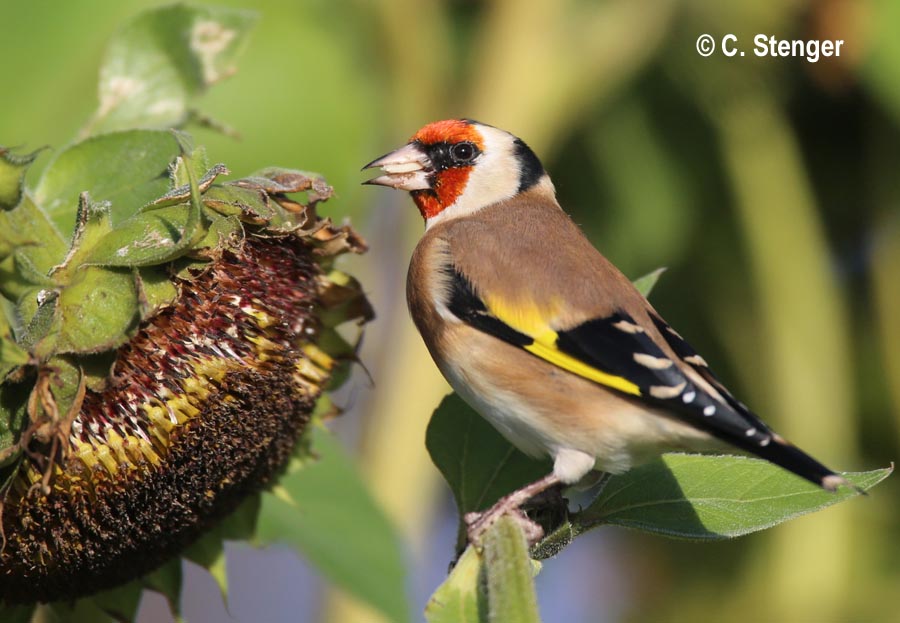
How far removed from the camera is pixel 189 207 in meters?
1.64

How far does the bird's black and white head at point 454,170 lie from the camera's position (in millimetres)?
2391

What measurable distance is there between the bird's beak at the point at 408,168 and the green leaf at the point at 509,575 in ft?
3.25

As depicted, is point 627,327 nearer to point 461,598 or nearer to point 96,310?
point 461,598

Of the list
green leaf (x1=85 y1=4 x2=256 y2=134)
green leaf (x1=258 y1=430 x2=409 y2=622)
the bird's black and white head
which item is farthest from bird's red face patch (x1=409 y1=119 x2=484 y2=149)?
green leaf (x1=258 y1=430 x2=409 y2=622)

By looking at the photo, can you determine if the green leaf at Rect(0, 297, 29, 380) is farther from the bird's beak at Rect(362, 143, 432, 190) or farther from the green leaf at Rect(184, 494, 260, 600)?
the bird's beak at Rect(362, 143, 432, 190)

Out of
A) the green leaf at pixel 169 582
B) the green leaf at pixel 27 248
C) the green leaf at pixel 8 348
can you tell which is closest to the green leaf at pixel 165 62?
the green leaf at pixel 27 248

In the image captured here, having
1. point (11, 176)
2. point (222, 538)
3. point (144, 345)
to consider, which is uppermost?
point (11, 176)

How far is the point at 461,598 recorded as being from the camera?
146cm

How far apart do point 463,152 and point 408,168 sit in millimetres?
134

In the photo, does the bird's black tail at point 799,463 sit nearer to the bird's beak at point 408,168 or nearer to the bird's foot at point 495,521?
the bird's foot at point 495,521

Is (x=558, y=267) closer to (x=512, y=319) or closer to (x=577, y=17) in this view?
(x=512, y=319)

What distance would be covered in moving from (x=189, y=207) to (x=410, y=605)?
3.31 feet

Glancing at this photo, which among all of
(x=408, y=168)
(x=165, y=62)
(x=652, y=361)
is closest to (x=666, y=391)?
(x=652, y=361)

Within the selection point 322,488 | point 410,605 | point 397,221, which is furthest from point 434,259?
point 397,221
